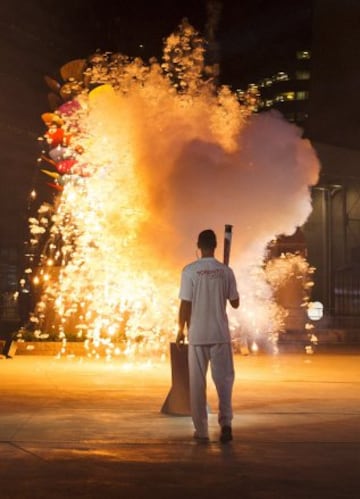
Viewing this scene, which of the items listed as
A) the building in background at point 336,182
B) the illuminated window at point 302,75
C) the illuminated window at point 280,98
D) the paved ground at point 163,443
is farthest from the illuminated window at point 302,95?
the paved ground at point 163,443

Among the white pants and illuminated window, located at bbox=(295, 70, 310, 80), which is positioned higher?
illuminated window, located at bbox=(295, 70, 310, 80)

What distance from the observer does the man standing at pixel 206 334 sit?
8.91 metres

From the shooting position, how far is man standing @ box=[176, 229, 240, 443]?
891 centimetres

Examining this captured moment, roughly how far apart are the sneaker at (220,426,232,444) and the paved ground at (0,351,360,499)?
3.2 inches

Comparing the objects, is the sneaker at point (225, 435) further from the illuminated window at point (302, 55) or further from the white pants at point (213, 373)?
the illuminated window at point (302, 55)

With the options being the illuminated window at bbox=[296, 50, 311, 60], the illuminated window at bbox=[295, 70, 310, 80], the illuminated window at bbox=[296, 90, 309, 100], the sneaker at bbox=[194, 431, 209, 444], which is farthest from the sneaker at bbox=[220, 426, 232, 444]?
the illuminated window at bbox=[295, 70, 310, 80]

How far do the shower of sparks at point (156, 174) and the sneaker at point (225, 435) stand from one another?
5.46 meters

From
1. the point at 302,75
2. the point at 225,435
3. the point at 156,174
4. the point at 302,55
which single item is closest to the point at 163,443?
the point at 225,435

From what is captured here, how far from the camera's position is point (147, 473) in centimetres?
720

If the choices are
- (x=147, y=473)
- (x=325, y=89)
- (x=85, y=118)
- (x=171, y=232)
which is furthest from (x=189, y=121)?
(x=325, y=89)

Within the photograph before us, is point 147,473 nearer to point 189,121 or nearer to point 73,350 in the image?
point 189,121

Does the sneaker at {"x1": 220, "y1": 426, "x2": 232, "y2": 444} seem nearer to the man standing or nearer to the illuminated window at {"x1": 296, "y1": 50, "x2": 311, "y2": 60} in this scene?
the man standing

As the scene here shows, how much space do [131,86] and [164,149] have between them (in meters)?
1.43

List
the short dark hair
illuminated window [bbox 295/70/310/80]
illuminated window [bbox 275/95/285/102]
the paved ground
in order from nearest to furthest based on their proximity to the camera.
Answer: the paved ground → the short dark hair → illuminated window [bbox 295/70/310/80] → illuminated window [bbox 275/95/285/102]
